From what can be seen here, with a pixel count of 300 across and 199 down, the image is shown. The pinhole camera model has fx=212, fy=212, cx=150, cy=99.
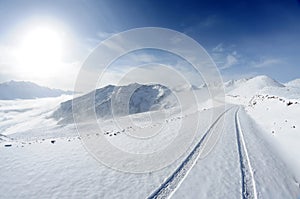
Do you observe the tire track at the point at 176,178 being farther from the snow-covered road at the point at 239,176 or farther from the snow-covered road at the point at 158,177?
the snow-covered road at the point at 239,176

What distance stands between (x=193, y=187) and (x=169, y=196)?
157 cm

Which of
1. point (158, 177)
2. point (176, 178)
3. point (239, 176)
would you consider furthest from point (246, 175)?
point (158, 177)

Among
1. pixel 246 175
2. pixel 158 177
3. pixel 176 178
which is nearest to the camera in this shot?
pixel 176 178

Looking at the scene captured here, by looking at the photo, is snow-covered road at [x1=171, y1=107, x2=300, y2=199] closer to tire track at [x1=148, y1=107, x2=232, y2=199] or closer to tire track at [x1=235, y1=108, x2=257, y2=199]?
tire track at [x1=235, y1=108, x2=257, y2=199]

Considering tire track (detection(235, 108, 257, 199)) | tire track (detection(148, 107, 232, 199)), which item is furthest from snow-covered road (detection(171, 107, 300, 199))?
tire track (detection(148, 107, 232, 199))

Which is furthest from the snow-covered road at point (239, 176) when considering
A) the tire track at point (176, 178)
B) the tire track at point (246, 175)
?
the tire track at point (176, 178)

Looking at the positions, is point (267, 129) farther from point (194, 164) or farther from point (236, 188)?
point (236, 188)

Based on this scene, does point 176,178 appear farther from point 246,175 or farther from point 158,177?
point 246,175

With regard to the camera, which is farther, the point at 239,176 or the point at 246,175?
the point at 246,175

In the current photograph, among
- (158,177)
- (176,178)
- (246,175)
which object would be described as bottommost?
(246,175)

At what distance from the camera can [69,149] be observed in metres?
18.6

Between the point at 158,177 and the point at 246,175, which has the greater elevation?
the point at 158,177

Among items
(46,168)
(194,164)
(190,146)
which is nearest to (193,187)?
(194,164)

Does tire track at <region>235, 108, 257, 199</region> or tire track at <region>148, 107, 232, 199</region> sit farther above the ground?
tire track at <region>148, 107, 232, 199</region>
